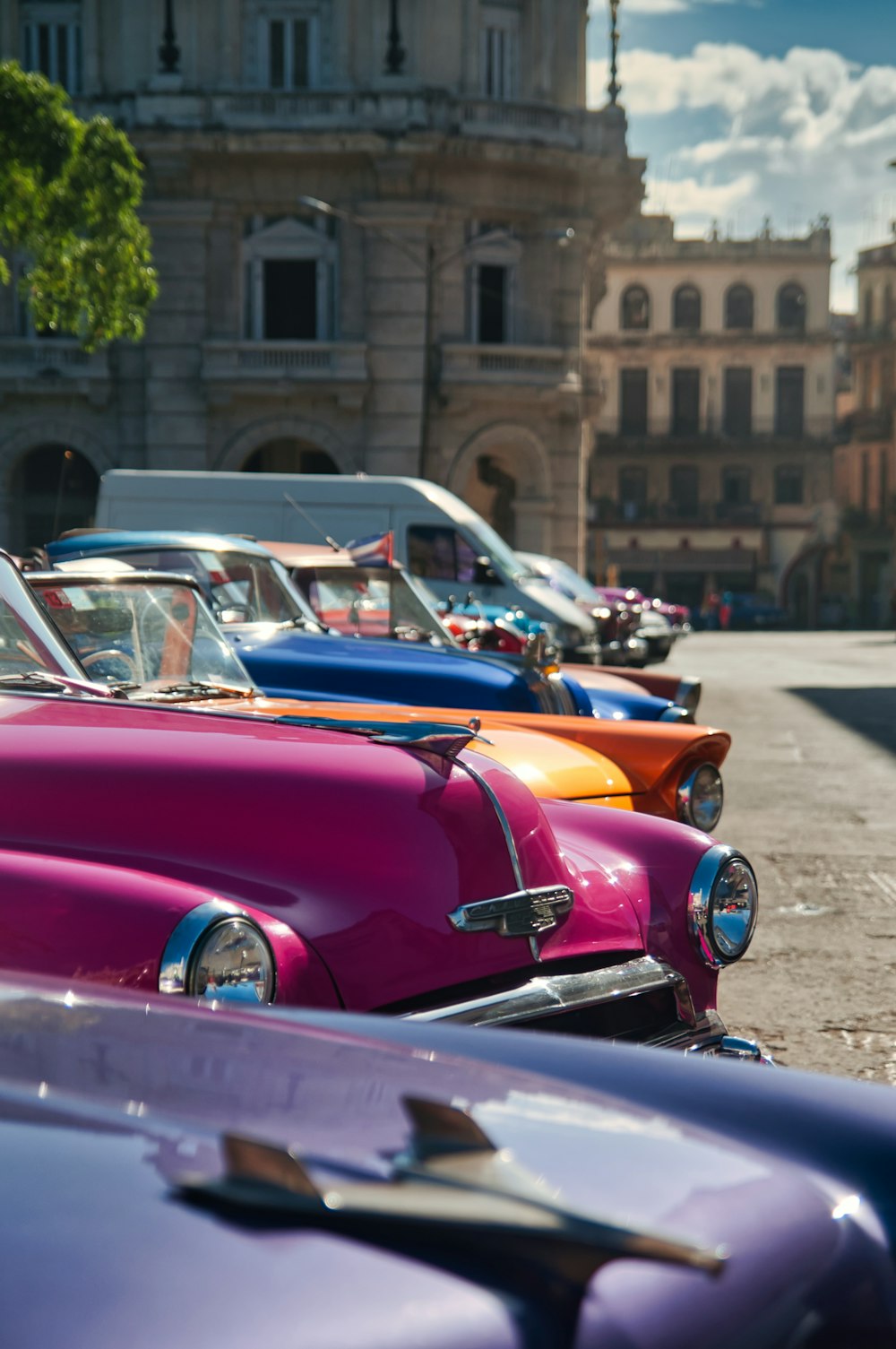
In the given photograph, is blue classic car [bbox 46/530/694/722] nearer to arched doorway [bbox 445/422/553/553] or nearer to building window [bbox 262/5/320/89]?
arched doorway [bbox 445/422/553/553]

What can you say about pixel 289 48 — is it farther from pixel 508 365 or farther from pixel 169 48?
pixel 508 365

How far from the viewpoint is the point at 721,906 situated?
3932 millimetres

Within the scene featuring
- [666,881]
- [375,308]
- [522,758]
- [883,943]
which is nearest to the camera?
[666,881]

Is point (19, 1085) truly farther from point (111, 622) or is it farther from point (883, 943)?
point (883, 943)

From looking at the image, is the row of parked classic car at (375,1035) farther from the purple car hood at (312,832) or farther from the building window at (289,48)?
the building window at (289,48)

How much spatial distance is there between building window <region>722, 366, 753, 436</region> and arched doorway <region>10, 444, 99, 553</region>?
32.0 m

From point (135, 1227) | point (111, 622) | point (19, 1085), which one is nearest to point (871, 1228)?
point (135, 1227)

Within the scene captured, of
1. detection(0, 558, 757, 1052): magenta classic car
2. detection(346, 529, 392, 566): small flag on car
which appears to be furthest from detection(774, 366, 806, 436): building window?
detection(0, 558, 757, 1052): magenta classic car

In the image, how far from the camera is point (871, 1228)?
1520 millimetres

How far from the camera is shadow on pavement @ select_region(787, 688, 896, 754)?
14305mm

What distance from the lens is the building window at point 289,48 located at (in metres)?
31.5

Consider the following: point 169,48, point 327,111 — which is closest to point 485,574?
point 327,111

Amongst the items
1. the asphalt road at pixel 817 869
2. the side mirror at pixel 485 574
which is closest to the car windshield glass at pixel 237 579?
the asphalt road at pixel 817 869

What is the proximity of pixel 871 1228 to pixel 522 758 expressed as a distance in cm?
370
